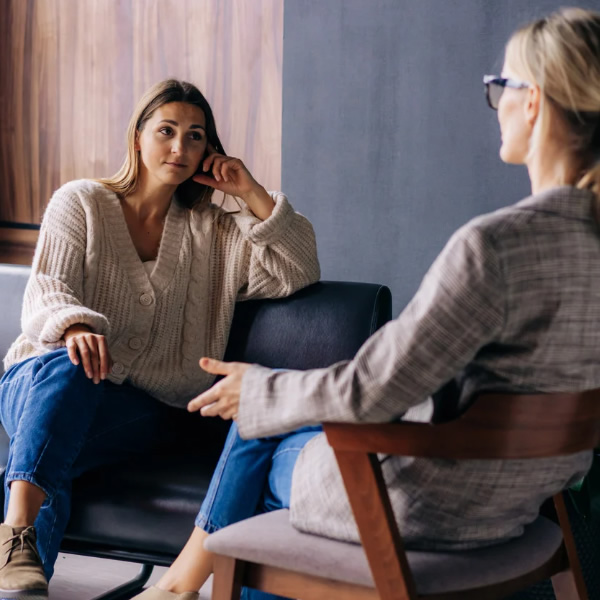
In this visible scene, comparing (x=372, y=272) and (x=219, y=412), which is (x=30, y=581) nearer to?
(x=219, y=412)

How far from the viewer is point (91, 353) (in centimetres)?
206

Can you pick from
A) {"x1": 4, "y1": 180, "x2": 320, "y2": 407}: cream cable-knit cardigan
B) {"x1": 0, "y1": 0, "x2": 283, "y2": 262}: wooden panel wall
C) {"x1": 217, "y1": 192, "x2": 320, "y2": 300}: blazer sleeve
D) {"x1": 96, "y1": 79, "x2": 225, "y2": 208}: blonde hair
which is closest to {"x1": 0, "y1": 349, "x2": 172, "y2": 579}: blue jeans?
{"x1": 4, "y1": 180, "x2": 320, "y2": 407}: cream cable-knit cardigan

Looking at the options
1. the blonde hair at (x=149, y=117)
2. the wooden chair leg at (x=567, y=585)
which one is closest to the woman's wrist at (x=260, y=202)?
the blonde hair at (x=149, y=117)

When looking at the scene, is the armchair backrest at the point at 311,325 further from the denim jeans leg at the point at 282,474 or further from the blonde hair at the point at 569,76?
the blonde hair at the point at 569,76

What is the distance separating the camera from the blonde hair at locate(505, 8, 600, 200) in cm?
128

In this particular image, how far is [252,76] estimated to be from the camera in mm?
3316

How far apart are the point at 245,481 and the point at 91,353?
514 millimetres

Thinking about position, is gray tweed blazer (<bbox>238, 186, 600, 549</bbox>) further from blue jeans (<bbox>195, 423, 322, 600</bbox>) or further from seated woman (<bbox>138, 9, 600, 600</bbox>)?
blue jeans (<bbox>195, 423, 322, 600</bbox>)

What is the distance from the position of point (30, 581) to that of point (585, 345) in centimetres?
116

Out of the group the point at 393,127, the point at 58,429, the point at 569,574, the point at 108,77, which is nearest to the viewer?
the point at 569,574

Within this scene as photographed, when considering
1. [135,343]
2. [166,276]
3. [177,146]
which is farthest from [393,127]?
[135,343]

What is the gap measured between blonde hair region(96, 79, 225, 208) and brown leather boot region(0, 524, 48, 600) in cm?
102

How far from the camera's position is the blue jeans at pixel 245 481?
1.78 m

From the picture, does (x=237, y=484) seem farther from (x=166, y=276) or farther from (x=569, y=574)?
(x=166, y=276)
